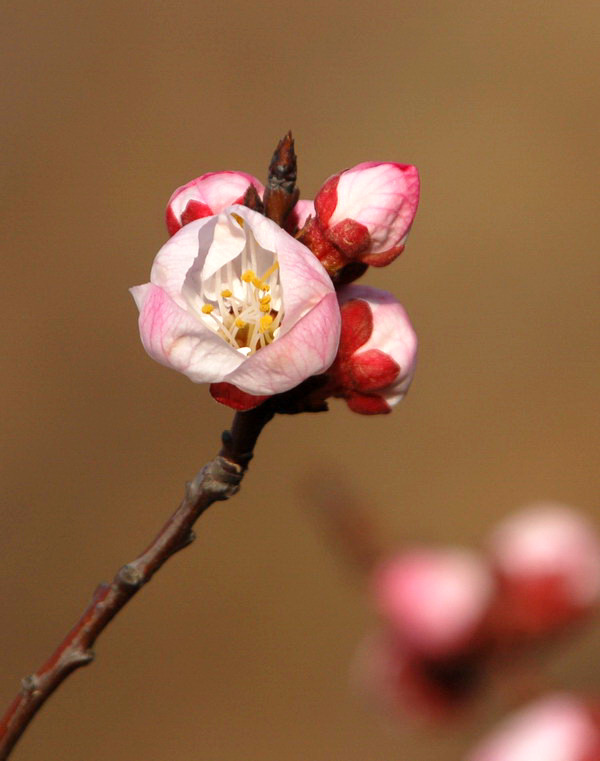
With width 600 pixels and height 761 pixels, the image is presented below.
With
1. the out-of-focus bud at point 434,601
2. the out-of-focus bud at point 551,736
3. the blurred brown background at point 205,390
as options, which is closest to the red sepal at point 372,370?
the out-of-focus bud at point 551,736

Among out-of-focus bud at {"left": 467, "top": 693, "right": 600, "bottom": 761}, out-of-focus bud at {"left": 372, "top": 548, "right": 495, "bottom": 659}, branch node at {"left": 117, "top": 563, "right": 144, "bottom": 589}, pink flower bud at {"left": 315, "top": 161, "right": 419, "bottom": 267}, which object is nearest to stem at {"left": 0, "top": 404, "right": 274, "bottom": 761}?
branch node at {"left": 117, "top": 563, "right": 144, "bottom": 589}

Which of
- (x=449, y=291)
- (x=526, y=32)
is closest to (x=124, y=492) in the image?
(x=449, y=291)

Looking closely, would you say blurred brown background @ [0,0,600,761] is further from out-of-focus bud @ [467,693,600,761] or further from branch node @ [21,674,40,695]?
branch node @ [21,674,40,695]

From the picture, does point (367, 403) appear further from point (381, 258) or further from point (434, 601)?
point (434, 601)

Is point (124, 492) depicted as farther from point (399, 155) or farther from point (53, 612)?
point (399, 155)

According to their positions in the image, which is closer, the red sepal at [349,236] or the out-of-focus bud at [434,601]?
the red sepal at [349,236]

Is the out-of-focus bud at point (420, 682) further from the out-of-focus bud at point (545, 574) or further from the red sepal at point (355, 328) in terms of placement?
the red sepal at point (355, 328)
